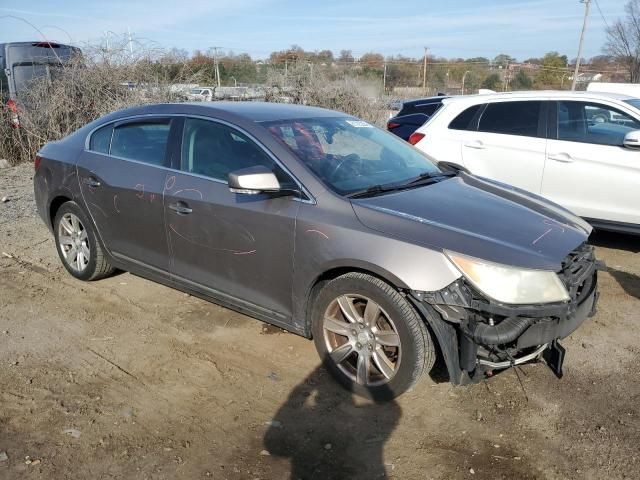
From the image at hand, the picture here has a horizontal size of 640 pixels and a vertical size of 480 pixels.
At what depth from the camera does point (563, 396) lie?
10.8 ft

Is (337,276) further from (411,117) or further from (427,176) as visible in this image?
(411,117)

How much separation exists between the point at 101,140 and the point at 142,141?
1.90 ft

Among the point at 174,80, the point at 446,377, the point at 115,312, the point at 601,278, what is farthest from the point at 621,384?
the point at 174,80

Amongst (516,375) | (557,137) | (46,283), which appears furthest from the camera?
(557,137)

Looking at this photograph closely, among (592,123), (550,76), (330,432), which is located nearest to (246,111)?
(330,432)

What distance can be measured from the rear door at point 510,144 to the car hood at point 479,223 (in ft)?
8.07

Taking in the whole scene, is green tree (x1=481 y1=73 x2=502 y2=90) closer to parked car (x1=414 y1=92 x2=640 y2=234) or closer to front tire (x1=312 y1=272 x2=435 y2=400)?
parked car (x1=414 y1=92 x2=640 y2=234)

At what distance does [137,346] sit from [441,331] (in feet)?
7.36

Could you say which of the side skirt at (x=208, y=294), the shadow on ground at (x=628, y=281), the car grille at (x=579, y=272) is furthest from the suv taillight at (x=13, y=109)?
the car grille at (x=579, y=272)

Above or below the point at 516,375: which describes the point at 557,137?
above

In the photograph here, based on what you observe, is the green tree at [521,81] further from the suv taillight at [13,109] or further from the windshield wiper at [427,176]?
the windshield wiper at [427,176]

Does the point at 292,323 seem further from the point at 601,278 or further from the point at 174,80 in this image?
the point at 174,80

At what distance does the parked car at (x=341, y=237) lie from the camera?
2861 mm

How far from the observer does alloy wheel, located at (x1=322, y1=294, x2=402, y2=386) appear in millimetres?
3115
